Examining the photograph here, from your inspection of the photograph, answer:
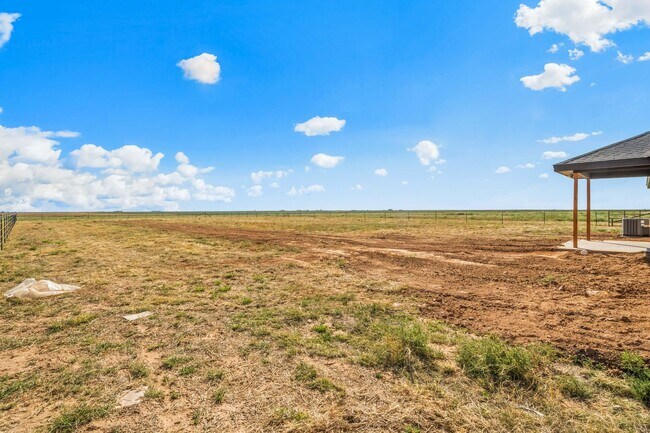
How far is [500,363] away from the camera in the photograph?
3635 millimetres

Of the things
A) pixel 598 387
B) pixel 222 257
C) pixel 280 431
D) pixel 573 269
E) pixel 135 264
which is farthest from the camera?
pixel 222 257

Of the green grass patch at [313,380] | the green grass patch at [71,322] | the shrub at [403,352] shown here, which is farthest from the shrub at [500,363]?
the green grass patch at [71,322]

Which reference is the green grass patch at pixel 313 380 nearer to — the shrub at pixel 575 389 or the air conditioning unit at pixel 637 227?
the shrub at pixel 575 389

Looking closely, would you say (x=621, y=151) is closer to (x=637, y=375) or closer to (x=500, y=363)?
(x=637, y=375)

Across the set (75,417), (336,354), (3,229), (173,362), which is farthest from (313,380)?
(3,229)

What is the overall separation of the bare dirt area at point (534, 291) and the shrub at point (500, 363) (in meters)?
0.80

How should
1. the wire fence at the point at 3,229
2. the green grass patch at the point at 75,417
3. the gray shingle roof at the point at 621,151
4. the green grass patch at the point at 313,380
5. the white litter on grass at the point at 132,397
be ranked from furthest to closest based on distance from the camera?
the wire fence at the point at 3,229 < the gray shingle roof at the point at 621,151 < the green grass patch at the point at 313,380 < the white litter on grass at the point at 132,397 < the green grass patch at the point at 75,417

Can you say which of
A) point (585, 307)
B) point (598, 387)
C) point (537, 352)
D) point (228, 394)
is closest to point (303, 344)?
point (228, 394)

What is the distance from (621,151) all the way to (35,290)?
16.8 meters

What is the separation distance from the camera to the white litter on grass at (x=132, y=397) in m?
3.22

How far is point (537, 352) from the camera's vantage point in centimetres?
404

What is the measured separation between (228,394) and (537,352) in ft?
12.0

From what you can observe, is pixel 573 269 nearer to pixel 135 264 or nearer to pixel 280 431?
pixel 280 431

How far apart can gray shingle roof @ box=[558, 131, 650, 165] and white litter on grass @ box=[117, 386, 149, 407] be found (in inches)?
513
